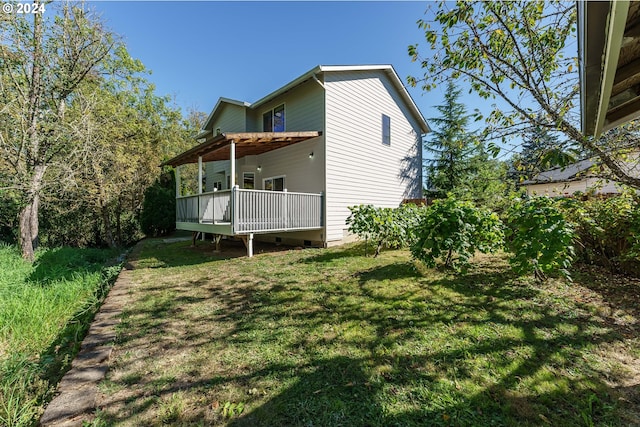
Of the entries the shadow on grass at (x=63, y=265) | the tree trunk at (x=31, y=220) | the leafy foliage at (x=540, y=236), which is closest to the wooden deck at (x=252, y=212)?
the shadow on grass at (x=63, y=265)

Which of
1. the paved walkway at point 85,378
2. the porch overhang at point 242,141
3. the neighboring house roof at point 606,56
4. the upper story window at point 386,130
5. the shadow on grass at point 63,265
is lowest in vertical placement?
the shadow on grass at point 63,265

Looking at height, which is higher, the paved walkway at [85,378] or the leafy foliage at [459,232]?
the leafy foliage at [459,232]

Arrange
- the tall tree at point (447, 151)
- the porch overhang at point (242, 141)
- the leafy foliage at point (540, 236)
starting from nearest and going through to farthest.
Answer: the leafy foliage at point (540, 236) < the porch overhang at point (242, 141) < the tall tree at point (447, 151)

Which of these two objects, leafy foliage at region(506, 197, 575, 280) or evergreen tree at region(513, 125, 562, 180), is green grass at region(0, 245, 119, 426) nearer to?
leafy foliage at region(506, 197, 575, 280)

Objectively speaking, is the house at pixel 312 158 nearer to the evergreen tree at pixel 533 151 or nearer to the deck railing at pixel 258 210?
the deck railing at pixel 258 210

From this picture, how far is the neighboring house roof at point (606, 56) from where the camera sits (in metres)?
1.16

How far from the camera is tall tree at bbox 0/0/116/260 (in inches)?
286

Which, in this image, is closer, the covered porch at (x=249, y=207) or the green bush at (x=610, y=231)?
the green bush at (x=610, y=231)

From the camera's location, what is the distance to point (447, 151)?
1571 centimetres

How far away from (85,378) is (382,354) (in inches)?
112

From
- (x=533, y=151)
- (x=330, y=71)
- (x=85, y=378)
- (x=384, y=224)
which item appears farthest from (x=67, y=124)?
(x=533, y=151)

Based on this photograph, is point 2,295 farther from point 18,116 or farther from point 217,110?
point 217,110

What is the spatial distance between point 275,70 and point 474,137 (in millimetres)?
14464

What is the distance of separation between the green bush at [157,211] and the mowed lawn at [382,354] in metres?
12.7
